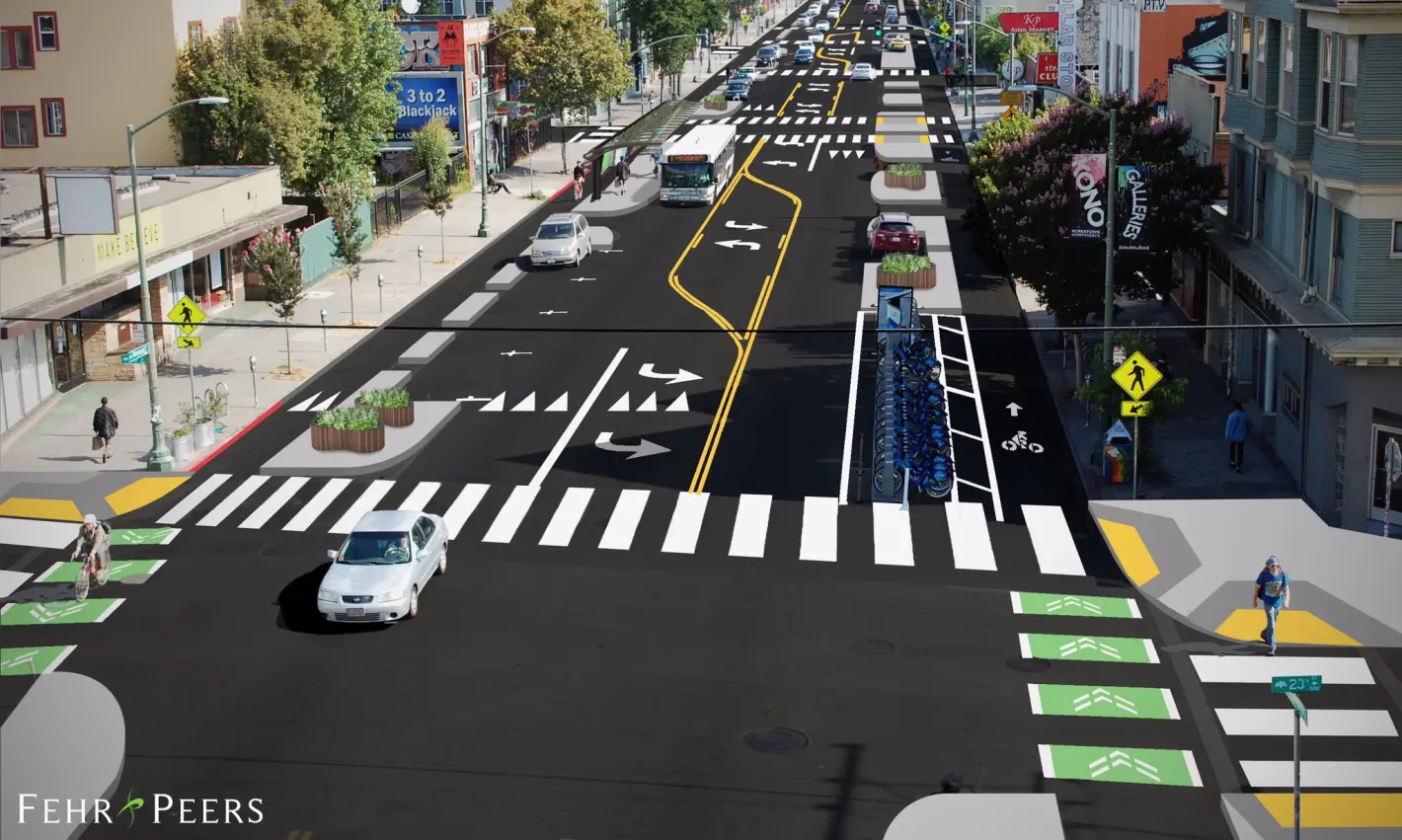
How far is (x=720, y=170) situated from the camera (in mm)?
87000

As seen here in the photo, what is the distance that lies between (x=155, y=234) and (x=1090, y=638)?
33.9m

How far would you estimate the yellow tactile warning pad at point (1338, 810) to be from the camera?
885 inches

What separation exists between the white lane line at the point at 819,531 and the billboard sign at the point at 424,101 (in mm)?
55398

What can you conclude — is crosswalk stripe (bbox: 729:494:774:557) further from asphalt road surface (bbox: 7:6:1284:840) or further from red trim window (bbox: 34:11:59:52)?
red trim window (bbox: 34:11:59:52)

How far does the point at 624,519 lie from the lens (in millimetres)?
36500

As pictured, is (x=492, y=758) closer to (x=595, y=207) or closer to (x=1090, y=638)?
(x=1090, y=638)

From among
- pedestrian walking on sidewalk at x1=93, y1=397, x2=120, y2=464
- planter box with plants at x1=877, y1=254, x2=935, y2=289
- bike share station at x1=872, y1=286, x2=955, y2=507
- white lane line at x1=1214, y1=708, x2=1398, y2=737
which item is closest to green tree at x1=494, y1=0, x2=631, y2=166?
planter box with plants at x1=877, y1=254, x2=935, y2=289

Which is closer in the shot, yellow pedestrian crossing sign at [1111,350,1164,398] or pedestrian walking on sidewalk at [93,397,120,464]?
yellow pedestrian crossing sign at [1111,350,1164,398]

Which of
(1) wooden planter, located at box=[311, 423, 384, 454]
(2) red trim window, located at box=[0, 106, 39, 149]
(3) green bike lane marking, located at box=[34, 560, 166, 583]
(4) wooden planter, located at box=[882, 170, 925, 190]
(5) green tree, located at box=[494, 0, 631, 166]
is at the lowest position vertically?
(3) green bike lane marking, located at box=[34, 560, 166, 583]

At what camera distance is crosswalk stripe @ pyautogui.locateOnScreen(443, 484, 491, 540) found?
36.1 m

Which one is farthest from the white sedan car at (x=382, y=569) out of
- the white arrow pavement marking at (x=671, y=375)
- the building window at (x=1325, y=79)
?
the building window at (x=1325, y=79)

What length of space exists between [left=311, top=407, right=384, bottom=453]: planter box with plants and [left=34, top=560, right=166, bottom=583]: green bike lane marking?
8.25 metres

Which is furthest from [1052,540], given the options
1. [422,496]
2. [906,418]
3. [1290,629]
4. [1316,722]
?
[422,496]

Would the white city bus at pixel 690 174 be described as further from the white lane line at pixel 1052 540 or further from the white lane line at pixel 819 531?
the white lane line at pixel 1052 540
